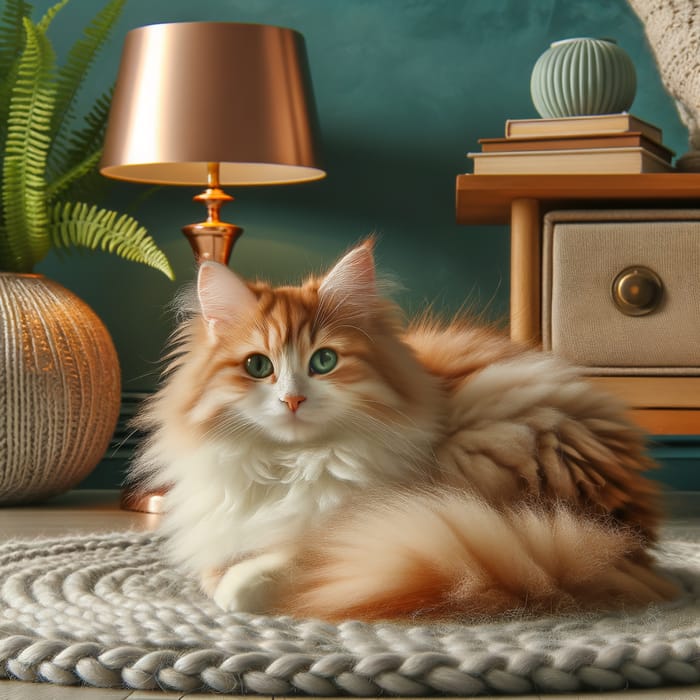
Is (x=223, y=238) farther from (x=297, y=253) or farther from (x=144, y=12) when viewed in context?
(x=144, y=12)

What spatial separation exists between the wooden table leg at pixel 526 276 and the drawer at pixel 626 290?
0.03 m

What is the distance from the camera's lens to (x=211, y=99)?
1806 mm

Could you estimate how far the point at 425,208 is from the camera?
2.31 metres

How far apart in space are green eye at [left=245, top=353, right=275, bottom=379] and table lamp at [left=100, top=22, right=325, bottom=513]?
84 centimetres

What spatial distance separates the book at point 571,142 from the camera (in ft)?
5.25

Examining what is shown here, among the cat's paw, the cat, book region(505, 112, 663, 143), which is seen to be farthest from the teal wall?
the cat's paw

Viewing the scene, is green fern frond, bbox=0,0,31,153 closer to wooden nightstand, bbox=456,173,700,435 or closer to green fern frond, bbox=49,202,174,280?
green fern frond, bbox=49,202,174,280

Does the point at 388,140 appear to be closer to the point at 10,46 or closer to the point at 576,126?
the point at 576,126

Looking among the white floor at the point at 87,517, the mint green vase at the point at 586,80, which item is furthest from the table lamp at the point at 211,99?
the mint green vase at the point at 586,80

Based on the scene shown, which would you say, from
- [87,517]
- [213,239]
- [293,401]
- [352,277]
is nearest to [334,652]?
[293,401]

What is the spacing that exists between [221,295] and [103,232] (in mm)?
1023

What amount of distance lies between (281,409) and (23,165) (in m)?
1.24

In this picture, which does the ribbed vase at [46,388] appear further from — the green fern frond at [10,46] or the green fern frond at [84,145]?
A: the green fern frond at [10,46]

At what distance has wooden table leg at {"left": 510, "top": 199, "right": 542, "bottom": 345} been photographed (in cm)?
159
